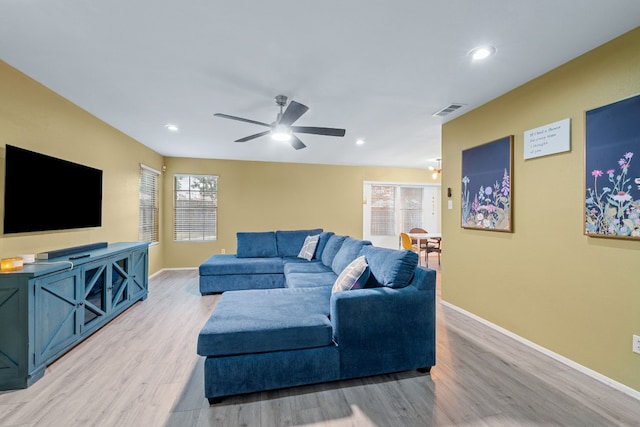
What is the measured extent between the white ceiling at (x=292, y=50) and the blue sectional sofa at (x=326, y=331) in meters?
1.59

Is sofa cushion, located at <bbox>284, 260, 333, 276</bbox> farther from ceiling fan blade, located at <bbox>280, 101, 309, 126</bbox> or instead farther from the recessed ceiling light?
the recessed ceiling light

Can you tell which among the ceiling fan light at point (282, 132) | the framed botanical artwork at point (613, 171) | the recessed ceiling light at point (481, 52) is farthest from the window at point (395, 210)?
the framed botanical artwork at point (613, 171)

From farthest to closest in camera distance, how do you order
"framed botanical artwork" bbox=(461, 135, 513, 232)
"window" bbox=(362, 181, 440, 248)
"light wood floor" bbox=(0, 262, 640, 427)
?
1. "window" bbox=(362, 181, 440, 248)
2. "framed botanical artwork" bbox=(461, 135, 513, 232)
3. "light wood floor" bbox=(0, 262, 640, 427)

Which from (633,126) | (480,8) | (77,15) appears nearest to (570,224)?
(633,126)

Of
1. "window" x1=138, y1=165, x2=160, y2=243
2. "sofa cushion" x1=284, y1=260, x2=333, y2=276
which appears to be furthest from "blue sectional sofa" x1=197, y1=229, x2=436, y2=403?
"window" x1=138, y1=165, x2=160, y2=243

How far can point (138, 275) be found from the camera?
147 inches

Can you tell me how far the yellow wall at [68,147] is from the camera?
2391mm

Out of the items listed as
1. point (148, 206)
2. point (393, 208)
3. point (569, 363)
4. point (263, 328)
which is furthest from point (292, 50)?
point (393, 208)

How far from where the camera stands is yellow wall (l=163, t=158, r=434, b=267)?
6.00 meters

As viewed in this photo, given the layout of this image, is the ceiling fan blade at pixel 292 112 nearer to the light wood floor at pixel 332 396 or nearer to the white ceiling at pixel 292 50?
the white ceiling at pixel 292 50

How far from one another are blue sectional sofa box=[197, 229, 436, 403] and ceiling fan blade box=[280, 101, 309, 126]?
1427 millimetres

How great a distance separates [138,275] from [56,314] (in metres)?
1.50

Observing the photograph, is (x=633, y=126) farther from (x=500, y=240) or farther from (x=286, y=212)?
(x=286, y=212)

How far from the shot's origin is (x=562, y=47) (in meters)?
2.08
